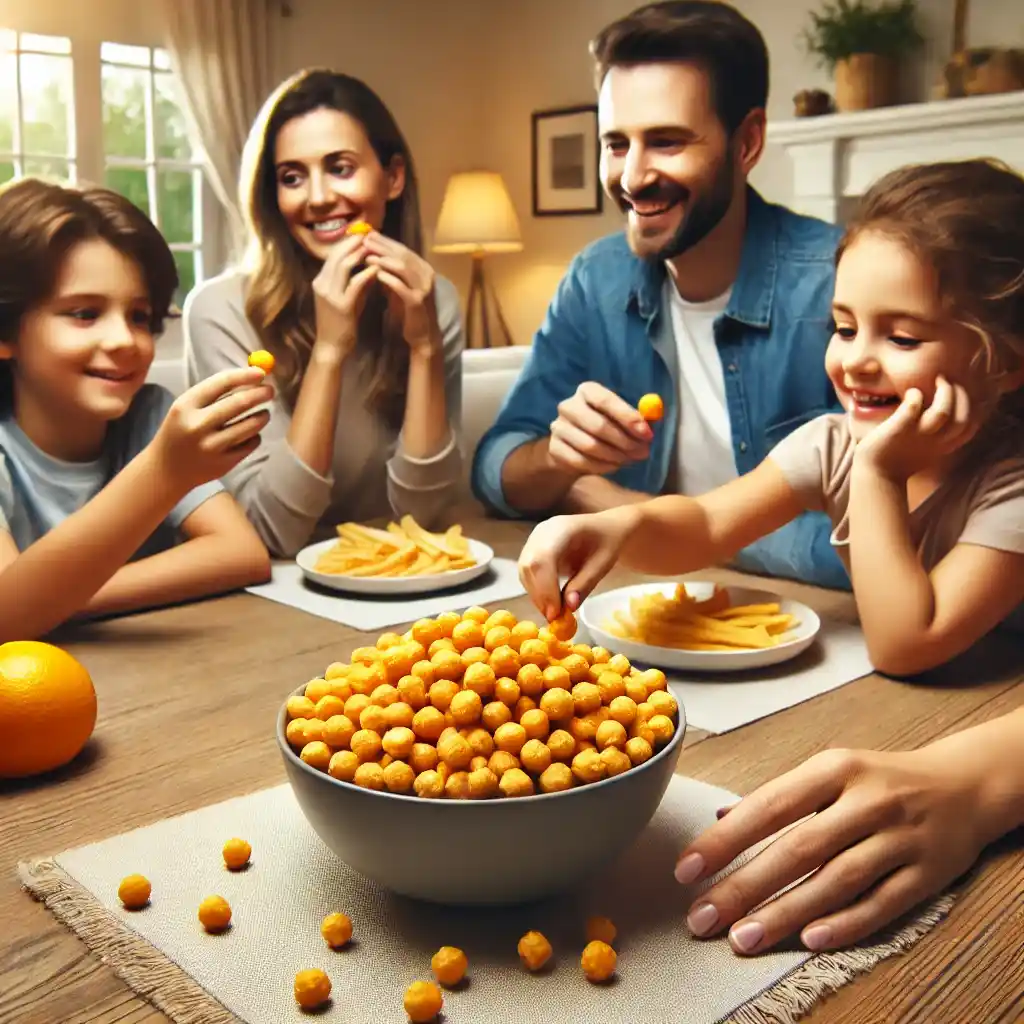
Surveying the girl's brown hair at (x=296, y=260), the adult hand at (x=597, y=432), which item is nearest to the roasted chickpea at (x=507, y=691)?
the adult hand at (x=597, y=432)

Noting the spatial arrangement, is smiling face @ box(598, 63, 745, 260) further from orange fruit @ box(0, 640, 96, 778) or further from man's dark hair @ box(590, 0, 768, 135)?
orange fruit @ box(0, 640, 96, 778)

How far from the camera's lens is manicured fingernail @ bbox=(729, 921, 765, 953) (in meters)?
0.62

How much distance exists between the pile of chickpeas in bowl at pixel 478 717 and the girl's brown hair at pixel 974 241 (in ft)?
2.10

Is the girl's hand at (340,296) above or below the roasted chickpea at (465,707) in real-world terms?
above

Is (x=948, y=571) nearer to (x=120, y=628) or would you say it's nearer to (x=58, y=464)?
(x=120, y=628)

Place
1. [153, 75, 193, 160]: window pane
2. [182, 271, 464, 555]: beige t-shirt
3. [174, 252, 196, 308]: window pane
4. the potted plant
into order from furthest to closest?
[174, 252, 196, 308]: window pane
[153, 75, 193, 160]: window pane
the potted plant
[182, 271, 464, 555]: beige t-shirt

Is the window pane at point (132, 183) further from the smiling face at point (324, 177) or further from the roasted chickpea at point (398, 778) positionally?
the roasted chickpea at point (398, 778)

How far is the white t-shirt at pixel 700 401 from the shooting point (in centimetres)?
195

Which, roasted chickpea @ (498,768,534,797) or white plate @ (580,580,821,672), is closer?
roasted chickpea @ (498,768,534,797)

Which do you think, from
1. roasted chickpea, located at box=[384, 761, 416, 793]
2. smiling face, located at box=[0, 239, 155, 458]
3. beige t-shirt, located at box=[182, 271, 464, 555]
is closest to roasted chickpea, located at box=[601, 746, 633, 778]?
roasted chickpea, located at box=[384, 761, 416, 793]

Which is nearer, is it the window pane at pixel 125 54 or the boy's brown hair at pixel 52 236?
the boy's brown hair at pixel 52 236

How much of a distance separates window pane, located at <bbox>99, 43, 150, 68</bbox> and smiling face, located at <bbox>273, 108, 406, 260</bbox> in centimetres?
360

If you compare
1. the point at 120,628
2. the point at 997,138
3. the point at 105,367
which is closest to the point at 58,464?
the point at 105,367

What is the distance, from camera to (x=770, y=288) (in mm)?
1847
